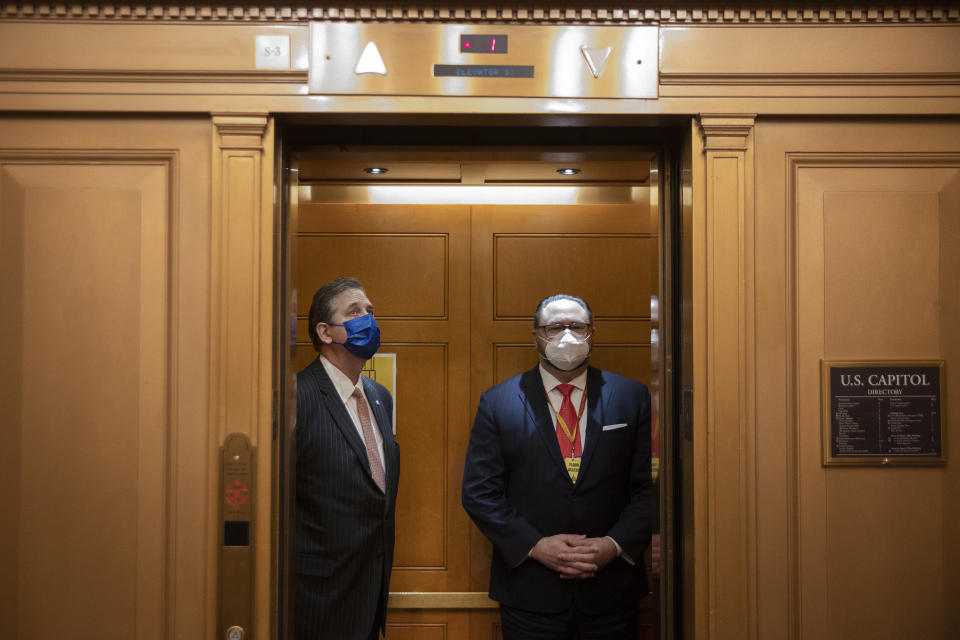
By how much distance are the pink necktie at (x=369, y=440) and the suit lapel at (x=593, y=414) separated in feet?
2.45

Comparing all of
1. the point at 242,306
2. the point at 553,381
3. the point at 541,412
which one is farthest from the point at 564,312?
the point at 242,306

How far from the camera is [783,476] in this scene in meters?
1.64

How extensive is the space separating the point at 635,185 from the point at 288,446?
6.18ft

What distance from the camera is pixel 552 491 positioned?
7.72 ft

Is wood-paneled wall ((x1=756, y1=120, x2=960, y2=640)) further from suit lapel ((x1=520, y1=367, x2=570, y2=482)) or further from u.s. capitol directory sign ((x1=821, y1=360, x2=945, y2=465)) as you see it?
suit lapel ((x1=520, y1=367, x2=570, y2=482))

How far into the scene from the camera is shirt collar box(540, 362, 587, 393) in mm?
2504

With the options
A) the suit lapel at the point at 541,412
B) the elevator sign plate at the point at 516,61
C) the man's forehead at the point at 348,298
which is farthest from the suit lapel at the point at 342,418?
the elevator sign plate at the point at 516,61

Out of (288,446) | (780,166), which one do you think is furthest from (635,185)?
(288,446)

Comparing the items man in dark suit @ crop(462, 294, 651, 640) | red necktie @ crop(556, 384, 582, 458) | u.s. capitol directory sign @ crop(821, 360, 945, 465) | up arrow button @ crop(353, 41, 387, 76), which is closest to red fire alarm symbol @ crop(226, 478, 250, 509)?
man in dark suit @ crop(462, 294, 651, 640)

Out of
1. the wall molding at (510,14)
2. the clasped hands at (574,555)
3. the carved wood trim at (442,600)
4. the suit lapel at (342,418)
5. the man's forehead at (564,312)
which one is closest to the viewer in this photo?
the wall molding at (510,14)

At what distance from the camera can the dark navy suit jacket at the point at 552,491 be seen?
2.26 meters

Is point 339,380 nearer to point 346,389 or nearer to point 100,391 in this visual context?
point 346,389

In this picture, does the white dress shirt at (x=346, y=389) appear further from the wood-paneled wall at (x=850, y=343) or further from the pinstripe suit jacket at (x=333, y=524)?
the wood-paneled wall at (x=850, y=343)

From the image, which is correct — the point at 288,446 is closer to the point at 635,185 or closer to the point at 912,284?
the point at 912,284
